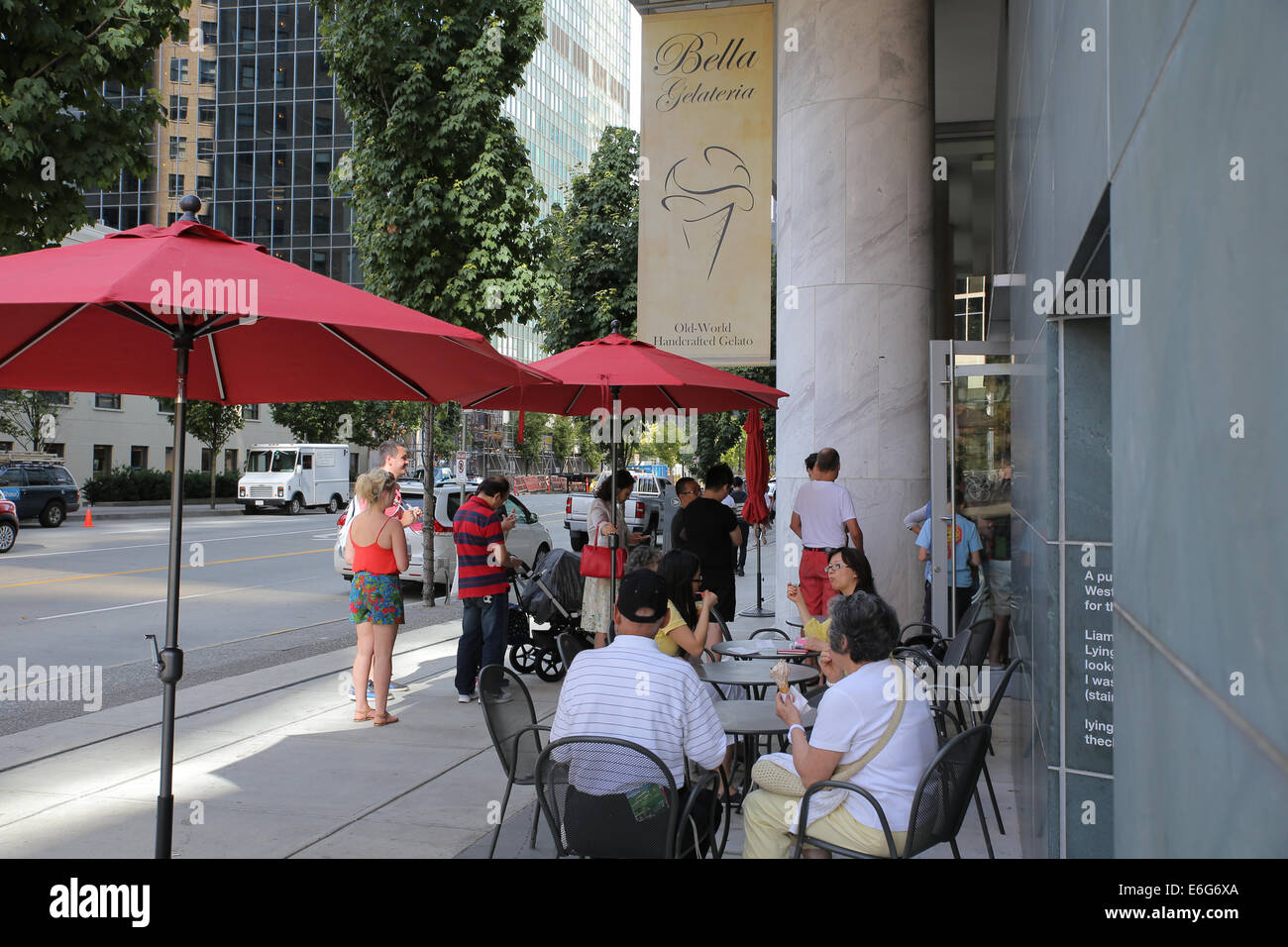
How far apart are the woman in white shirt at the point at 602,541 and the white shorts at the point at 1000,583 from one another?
303cm

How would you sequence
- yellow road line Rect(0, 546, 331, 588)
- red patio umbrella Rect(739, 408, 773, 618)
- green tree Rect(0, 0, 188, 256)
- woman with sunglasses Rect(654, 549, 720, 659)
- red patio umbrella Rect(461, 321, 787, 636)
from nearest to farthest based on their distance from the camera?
1. woman with sunglasses Rect(654, 549, 720, 659)
2. red patio umbrella Rect(461, 321, 787, 636)
3. green tree Rect(0, 0, 188, 256)
4. red patio umbrella Rect(739, 408, 773, 618)
5. yellow road line Rect(0, 546, 331, 588)

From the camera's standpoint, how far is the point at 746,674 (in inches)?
234

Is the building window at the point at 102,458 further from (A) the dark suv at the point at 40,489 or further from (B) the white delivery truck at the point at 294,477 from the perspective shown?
(A) the dark suv at the point at 40,489

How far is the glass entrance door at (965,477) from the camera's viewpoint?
7.97 metres

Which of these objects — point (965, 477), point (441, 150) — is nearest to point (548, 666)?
point (965, 477)

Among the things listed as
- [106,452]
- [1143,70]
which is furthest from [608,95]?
[1143,70]

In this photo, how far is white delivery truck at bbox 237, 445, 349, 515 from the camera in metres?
39.5

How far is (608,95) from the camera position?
141000 mm

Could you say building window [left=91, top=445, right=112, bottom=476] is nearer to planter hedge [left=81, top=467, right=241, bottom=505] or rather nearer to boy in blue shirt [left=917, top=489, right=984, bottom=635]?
planter hedge [left=81, top=467, right=241, bottom=505]

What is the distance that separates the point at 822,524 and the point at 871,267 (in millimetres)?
2742

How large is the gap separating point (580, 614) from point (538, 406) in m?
1.95

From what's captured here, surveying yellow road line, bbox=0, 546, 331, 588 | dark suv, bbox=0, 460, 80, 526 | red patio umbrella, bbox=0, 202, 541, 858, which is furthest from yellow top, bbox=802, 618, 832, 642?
dark suv, bbox=0, 460, 80, 526

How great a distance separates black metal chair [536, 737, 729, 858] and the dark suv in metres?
27.0
